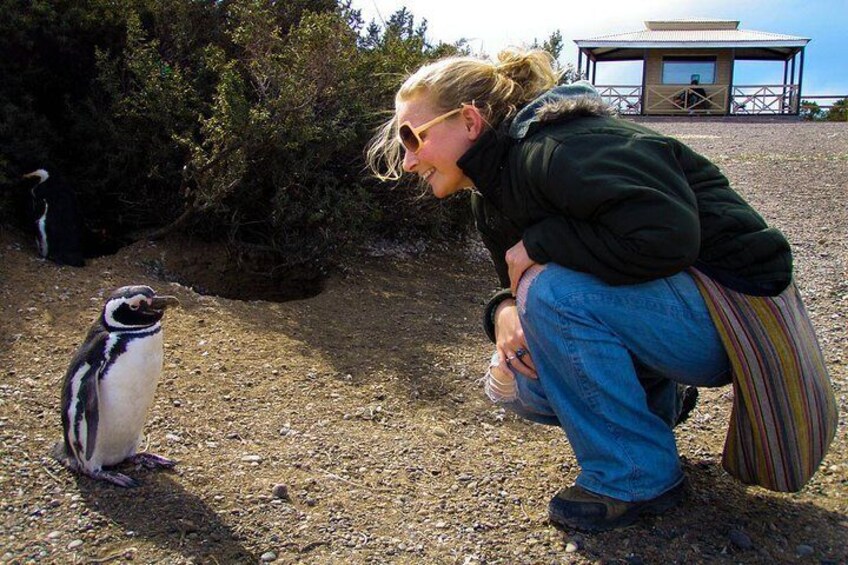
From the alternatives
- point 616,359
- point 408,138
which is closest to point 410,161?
point 408,138

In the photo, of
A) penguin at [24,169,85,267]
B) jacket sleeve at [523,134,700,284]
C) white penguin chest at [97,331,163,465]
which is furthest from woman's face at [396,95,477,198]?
penguin at [24,169,85,267]

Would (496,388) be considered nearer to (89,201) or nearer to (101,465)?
(101,465)

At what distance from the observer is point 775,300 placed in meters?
2.00

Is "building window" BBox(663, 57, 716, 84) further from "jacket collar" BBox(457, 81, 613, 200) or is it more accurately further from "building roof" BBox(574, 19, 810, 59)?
"jacket collar" BBox(457, 81, 613, 200)

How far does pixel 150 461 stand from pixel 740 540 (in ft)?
5.97

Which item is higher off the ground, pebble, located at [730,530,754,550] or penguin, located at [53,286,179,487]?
penguin, located at [53,286,179,487]

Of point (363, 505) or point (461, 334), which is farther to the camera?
point (461, 334)

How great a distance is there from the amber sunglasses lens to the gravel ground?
41.7 inches

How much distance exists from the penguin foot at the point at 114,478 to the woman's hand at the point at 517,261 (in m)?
1.36

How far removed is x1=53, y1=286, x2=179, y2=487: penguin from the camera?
262 cm

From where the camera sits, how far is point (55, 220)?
4781 millimetres

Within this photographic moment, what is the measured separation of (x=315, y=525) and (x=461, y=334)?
201cm

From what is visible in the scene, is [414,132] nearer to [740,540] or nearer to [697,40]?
[740,540]

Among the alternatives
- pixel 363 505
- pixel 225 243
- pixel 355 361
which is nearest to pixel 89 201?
pixel 225 243
